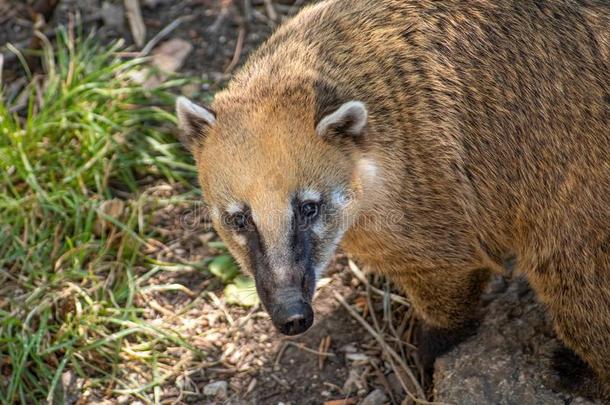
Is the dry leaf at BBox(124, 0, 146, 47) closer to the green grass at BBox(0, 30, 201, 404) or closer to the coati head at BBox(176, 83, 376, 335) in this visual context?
the green grass at BBox(0, 30, 201, 404)

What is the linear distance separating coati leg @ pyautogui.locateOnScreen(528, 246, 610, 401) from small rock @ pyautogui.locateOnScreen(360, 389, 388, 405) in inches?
40.2

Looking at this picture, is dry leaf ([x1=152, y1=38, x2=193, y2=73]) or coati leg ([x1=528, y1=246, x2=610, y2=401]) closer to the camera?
coati leg ([x1=528, y1=246, x2=610, y2=401])

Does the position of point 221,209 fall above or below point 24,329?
above

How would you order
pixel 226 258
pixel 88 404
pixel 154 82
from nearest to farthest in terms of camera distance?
pixel 88 404
pixel 226 258
pixel 154 82

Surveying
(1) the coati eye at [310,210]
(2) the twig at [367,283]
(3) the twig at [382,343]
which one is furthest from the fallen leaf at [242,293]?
(1) the coati eye at [310,210]

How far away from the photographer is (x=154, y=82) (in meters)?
6.69

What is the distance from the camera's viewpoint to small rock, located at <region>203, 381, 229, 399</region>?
5.09 m

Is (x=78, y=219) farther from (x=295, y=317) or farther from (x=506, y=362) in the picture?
(x=506, y=362)

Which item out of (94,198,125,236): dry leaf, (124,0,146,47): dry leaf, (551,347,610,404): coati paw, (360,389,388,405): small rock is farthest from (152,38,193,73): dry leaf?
(551,347,610,404): coati paw

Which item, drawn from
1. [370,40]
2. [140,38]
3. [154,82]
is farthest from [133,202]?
[370,40]

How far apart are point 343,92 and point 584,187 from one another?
1288mm

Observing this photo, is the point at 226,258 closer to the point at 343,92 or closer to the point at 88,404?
the point at 88,404

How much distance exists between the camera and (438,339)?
4.95 m

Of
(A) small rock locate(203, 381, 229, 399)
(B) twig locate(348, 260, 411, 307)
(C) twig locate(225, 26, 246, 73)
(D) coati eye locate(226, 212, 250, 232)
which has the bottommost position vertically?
(A) small rock locate(203, 381, 229, 399)
